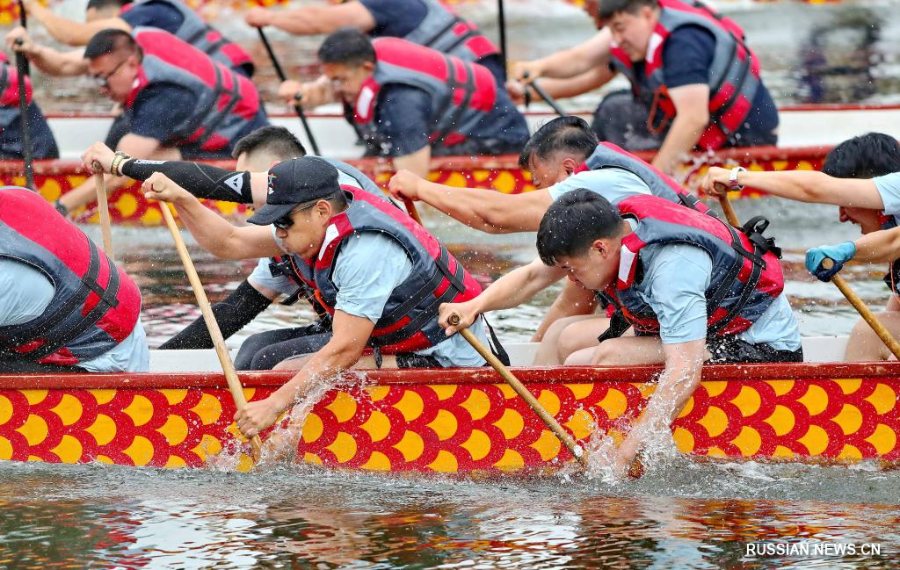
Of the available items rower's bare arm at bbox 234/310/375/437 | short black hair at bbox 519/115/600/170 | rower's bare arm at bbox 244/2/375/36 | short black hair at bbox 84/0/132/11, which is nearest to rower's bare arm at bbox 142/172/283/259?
rower's bare arm at bbox 234/310/375/437

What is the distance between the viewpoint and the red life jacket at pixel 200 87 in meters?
9.85

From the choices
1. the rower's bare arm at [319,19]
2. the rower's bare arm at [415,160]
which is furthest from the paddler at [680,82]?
the rower's bare arm at [319,19]

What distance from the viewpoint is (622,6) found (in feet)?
31.1

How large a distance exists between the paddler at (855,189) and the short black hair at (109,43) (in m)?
4.65

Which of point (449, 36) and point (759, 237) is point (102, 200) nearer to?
point (759, 237)

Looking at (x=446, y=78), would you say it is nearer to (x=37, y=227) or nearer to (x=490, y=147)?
(x=490, y=147)

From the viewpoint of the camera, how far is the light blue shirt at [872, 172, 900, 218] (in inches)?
222

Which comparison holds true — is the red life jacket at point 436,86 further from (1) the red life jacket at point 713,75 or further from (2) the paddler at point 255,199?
(2) the paddler at point 255,199

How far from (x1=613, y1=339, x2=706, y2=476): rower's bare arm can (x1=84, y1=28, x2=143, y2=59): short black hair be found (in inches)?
198

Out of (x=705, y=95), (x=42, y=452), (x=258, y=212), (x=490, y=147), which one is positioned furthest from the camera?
(x=490, y=147)

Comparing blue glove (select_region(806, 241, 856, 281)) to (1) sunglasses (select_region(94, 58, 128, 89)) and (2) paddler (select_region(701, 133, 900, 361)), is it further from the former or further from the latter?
(1) sunglasses (select_region(94, 58, 128, 89))

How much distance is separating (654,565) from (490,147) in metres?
5.54

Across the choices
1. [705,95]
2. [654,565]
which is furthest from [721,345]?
[705,95]

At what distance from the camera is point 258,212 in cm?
554
